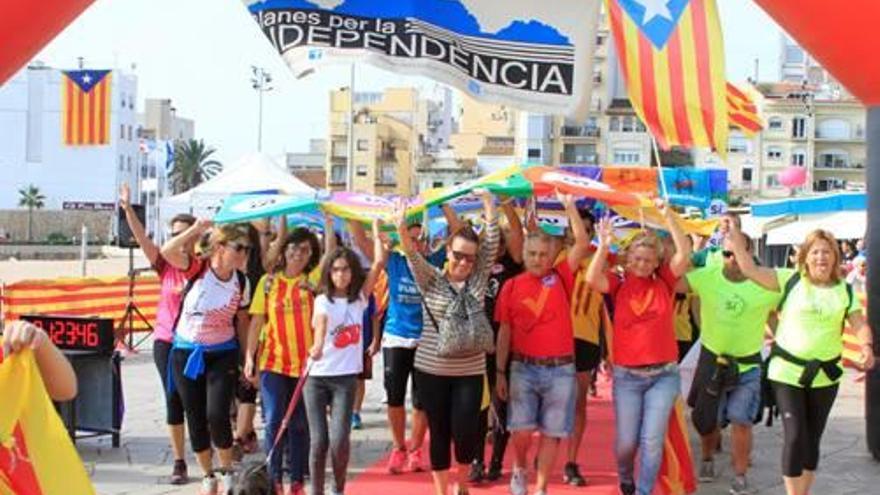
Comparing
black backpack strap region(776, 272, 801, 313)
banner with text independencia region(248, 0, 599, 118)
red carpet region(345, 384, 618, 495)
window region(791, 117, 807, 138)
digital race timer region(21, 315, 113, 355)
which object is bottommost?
red carpet region(345, 384, 618, 495)

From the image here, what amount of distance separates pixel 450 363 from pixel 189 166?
103574 mm

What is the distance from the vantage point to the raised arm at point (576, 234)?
6672mm

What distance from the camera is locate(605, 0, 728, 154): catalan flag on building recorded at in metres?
6.83

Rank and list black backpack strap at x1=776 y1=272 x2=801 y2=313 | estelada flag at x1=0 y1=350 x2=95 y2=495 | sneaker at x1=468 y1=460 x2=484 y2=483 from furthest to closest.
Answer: sneaker at x1=468 y1=460 x2=484 y2=483, black backpack strap at x1=776 y1=272 x2=801 y2=313, estelada flag at x1=0 y1=350 x2=95 y2=495

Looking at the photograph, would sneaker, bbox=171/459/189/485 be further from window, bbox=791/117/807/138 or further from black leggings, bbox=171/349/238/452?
window, bbox=791/117/807/138

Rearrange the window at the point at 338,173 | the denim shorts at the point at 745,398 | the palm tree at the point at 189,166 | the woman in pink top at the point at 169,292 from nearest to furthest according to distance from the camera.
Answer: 1. the woman in pink top at the point at 169,292
2. the denim shorts at the point at 745,398
3. the window at the point at 338,173
4. the palm tree at the point at 189,166

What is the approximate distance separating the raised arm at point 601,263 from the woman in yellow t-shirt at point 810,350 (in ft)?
3.43

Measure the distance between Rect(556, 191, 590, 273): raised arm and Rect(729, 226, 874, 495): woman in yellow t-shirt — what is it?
1.20m

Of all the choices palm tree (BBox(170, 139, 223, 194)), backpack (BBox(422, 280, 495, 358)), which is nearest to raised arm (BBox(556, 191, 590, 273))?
backpack (BBox(422, 280, 495, 358))

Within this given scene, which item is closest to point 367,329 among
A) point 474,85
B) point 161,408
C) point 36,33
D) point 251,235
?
point 251,235

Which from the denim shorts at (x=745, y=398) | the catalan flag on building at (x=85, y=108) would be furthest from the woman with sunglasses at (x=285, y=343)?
the catalan flag on building at (x=85, y=108)

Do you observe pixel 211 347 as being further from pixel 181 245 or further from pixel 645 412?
pixel 645 412

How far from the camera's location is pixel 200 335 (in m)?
6.70

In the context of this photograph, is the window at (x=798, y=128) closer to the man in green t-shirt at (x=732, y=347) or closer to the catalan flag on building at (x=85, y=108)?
the catalan flag on building at (x=85, y=108)
